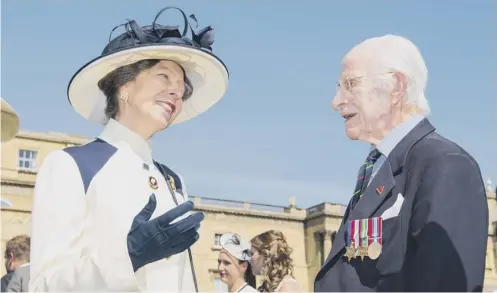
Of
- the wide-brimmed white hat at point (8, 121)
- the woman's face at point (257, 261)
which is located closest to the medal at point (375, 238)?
the wide-brimmed white hat at point (8, 121)

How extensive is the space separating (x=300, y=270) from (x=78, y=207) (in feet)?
121

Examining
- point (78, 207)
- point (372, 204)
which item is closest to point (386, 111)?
point (372, 204)

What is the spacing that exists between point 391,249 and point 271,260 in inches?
142

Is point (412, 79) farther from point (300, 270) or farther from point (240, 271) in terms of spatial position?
point (300, 270)

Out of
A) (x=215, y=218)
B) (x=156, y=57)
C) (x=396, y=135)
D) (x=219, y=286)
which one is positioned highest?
(x=156, y=57)

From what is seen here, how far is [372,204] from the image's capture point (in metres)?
2.77

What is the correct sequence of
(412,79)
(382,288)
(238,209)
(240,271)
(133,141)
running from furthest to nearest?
(238,209)
(240,271)
(133,141)
(412,79)
(382,288)

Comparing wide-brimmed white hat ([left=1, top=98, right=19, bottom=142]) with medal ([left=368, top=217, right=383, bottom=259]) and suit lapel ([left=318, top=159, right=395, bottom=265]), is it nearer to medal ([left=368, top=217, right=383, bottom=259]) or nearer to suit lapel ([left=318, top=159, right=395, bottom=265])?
suit lapel ([left=318, top=159, right=395, bottom=265])

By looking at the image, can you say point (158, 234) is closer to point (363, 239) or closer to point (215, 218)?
point (363, 239)

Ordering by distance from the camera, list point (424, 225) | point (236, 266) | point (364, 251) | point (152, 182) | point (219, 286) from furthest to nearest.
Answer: point (219, 286) → point (236, 266) → point (152, 182) → point (364, 251) → point (424, 225)

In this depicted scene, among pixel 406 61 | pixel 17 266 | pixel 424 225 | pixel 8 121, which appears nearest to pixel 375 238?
pixel 424 225

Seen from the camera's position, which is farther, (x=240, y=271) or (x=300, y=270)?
(x=300, y=270)

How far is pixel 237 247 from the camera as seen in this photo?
6664 millimetres

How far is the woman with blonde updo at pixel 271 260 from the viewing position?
237 inches
